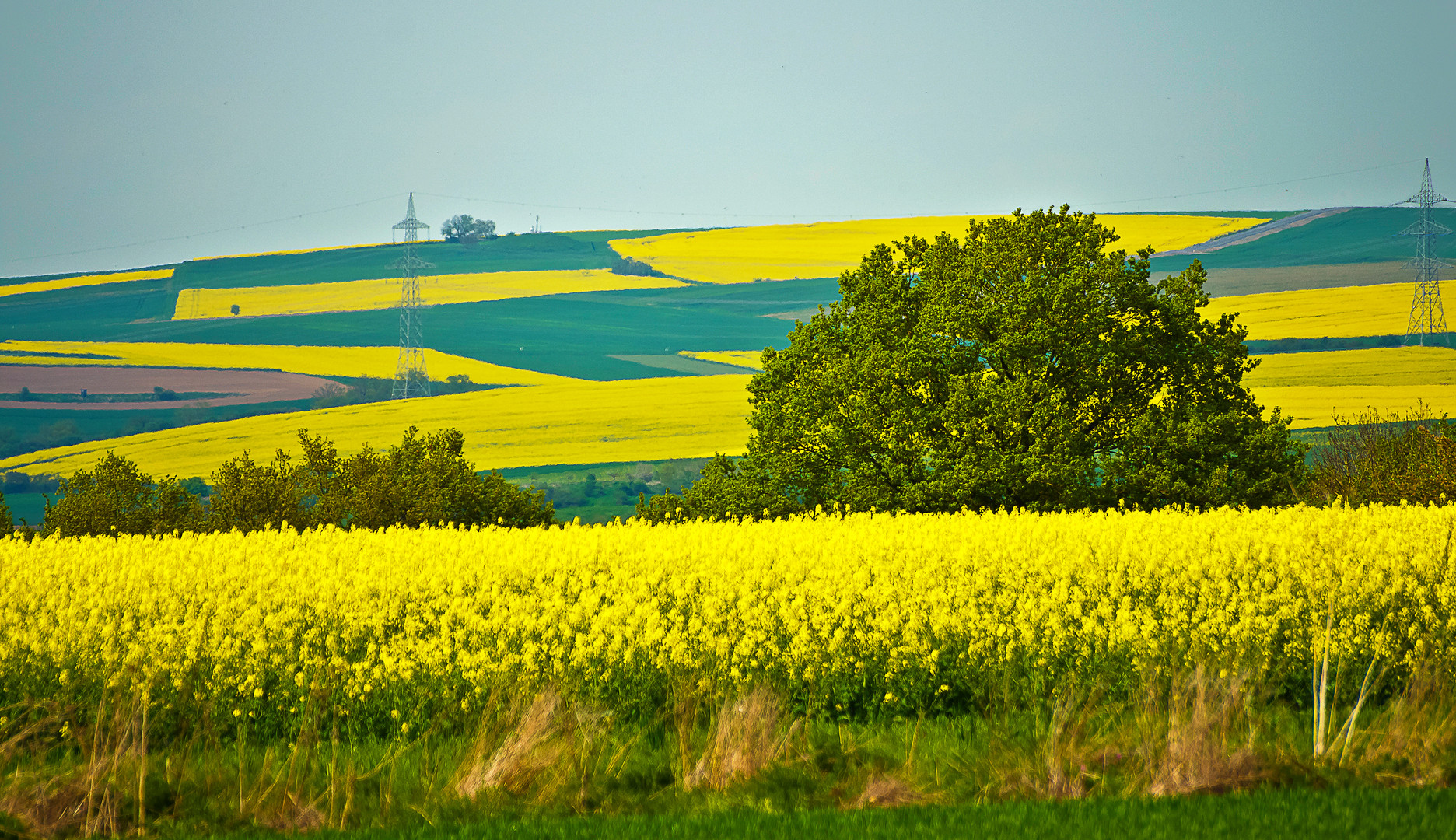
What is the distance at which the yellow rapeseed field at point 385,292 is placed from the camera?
381 feet

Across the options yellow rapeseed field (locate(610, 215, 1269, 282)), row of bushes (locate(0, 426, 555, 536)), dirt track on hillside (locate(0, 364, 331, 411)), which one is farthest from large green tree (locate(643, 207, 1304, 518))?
yellow rapeseed field (locate(610, 215, 1269, 282))

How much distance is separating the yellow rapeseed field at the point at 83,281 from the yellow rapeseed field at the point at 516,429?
182ft

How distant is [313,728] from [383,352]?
307 ft

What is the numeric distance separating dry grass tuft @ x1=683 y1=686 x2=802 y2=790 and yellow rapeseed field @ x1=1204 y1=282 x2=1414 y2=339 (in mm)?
77818

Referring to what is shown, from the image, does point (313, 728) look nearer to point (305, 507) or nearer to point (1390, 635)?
point (1390, 635)

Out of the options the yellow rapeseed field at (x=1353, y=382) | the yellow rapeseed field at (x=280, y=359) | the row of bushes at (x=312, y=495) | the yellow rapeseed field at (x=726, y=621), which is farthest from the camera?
the yellow rapeseed field at (x=280, y=359)

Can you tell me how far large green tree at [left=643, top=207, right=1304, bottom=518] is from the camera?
2566cm

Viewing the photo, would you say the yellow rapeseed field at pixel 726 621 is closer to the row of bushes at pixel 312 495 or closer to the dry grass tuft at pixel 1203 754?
the dry grass tuft at pixel 1203 754

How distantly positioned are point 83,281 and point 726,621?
137 meters

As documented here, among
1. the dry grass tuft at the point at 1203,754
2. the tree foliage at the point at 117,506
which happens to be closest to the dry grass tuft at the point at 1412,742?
the dry grass tuft at the point at 1203,754

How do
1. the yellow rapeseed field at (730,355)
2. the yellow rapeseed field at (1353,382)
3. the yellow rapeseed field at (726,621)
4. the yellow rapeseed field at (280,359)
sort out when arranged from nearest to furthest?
the yellow rapeseed field at (726,621), the yellow rapeseed field at (1353,382), the yellow rapeseed field at (280,359), the yellow rapeseed field at (730,355)

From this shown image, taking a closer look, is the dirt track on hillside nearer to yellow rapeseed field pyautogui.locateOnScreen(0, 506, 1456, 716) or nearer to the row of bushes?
the row of bushes

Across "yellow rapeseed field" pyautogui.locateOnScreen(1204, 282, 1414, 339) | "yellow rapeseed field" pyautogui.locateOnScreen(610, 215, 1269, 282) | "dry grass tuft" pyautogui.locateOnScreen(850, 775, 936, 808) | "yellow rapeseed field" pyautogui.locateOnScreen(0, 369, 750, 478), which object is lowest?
"yellow rapeseed field" pyautogui.locateOnScreen(0, 369, 750, 478)

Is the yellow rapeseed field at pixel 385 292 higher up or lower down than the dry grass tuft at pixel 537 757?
higher up
